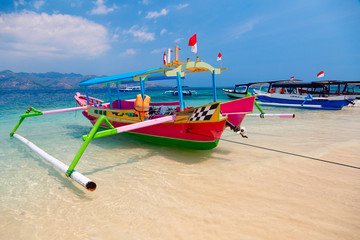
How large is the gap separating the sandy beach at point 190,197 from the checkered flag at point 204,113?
1.26 metres

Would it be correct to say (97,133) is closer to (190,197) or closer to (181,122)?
(181,122)

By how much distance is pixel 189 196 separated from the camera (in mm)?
3557

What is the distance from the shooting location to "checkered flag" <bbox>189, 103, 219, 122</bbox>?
455 cm

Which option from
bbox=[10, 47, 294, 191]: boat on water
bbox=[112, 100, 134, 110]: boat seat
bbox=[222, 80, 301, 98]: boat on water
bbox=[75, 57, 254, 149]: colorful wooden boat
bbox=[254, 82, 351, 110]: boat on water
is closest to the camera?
bbox=[10, 47, 294, 191]: boat on water

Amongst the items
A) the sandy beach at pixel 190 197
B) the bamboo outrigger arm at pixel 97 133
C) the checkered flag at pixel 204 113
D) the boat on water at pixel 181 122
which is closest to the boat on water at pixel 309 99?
the boat on water at pixel 181 122

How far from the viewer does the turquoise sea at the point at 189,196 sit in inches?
107

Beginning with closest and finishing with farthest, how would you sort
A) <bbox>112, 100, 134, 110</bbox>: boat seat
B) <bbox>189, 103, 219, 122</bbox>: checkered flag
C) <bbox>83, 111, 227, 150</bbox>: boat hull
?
1. <bbox>189, 103, 219, 122</bbox>: checkered flag
2. <bbox>83, 111, 227, 150</bbox>: boat hull
3. <bbox>112, 100, 134, 110</bbox>: boat seat

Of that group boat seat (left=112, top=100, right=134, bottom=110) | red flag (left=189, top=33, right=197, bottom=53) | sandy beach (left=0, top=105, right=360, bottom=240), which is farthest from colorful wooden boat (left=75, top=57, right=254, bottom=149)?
boat seat (left=112, top=100, right=134, bottom=110)

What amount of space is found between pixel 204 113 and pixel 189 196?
209cm

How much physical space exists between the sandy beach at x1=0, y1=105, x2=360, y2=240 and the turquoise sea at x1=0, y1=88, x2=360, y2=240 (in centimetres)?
2

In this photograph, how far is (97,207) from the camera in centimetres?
336

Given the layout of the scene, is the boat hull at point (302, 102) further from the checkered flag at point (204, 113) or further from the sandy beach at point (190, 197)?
the checkered flag at point (204, 113)

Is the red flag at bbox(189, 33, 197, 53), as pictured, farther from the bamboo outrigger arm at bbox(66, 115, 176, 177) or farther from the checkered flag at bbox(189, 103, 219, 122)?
the bamboo outrigger arm at bbox(66, 115, 176, 177)

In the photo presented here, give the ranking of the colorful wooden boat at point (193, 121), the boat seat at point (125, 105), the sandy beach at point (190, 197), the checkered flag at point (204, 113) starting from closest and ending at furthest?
the sandy beach at point (190, 197)
the checkered flag at point (204, 113)
the colorful wooden boat at point (193, 121)
the boat seat at point (125, 105)
